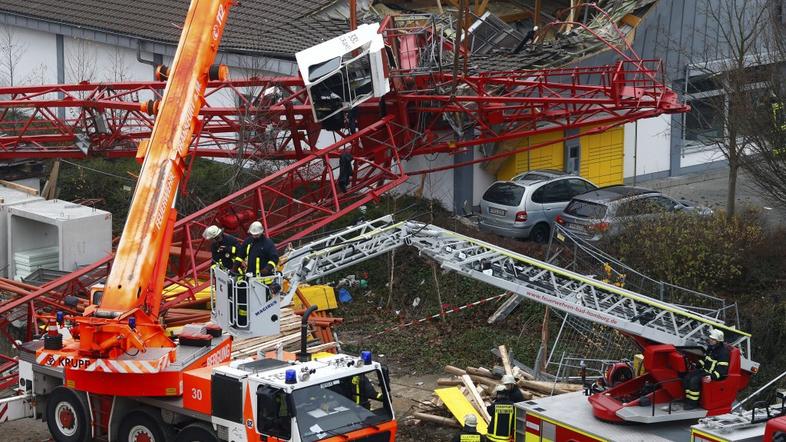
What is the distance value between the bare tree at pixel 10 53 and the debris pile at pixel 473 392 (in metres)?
24.6

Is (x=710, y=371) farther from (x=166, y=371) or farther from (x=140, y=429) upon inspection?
(x=140, y=429)

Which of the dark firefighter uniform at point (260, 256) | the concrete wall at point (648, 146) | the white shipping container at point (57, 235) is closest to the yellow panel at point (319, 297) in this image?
the dark firefighter uniform at point (260, 256)

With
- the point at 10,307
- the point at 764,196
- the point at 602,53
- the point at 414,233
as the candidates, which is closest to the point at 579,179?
the point at 602,53

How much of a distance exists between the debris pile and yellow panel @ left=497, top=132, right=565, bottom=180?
35.6 ft

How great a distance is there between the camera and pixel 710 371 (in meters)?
14.0

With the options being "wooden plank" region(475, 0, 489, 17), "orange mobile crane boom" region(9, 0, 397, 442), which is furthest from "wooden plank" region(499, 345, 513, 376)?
"wooden plank" region(475, 0, 489, 17)

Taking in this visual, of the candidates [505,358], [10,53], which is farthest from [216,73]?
[10,53]

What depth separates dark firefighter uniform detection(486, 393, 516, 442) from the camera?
46.8ft

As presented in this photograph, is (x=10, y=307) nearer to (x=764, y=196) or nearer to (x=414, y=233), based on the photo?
(x=414, y=233)

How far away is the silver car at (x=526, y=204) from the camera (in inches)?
1006

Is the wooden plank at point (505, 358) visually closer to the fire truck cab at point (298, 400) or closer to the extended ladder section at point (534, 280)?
the extended ladder section at point (534, 280)

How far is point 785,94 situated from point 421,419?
9514 millimetres

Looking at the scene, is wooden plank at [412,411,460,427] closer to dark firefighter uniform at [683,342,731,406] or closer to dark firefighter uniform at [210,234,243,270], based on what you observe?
dark firefighter uniform at [210,234,243,270]

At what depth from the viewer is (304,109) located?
23328 mm
